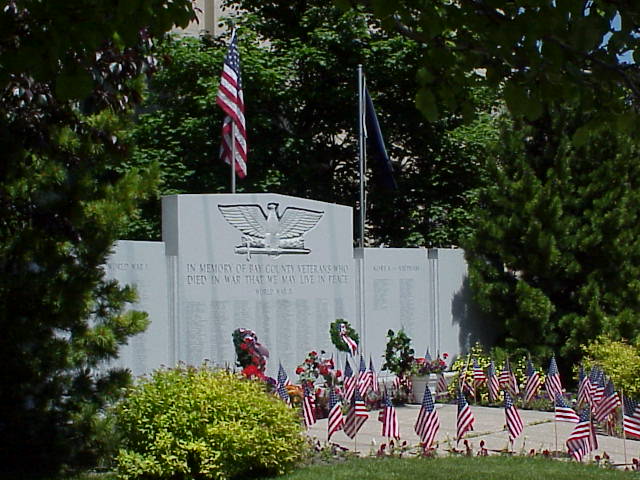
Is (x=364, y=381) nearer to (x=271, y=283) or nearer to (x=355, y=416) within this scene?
(x=271, y=283)

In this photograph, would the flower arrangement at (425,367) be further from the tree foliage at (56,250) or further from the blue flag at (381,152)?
the tree foliage at (56,250)

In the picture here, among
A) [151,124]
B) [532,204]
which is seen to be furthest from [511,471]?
[151,124]

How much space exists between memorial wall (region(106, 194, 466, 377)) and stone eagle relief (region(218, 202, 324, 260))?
0.01 metres

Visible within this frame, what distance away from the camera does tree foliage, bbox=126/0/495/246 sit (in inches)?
875

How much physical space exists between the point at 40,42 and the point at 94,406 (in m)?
4.88

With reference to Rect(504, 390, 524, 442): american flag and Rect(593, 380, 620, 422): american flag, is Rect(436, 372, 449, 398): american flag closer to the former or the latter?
Rect(593, 380, 620, 422): american flag

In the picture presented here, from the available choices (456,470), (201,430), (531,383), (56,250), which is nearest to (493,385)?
(531,383)

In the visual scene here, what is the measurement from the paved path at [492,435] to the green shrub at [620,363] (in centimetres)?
96

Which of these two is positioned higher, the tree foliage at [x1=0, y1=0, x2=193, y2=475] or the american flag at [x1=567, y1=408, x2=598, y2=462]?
the tree foliage at [x1=0, y1=0, x2=193, y2=475]

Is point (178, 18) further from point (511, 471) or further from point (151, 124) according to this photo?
point (151, 124)

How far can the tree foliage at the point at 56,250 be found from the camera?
28.7 ft

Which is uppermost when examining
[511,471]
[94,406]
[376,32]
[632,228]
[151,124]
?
[376,32]

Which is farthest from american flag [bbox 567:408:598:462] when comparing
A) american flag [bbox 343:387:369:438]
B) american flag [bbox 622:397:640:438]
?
american flag [bbox 343:387:369:438]

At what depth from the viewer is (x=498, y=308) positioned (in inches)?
646
